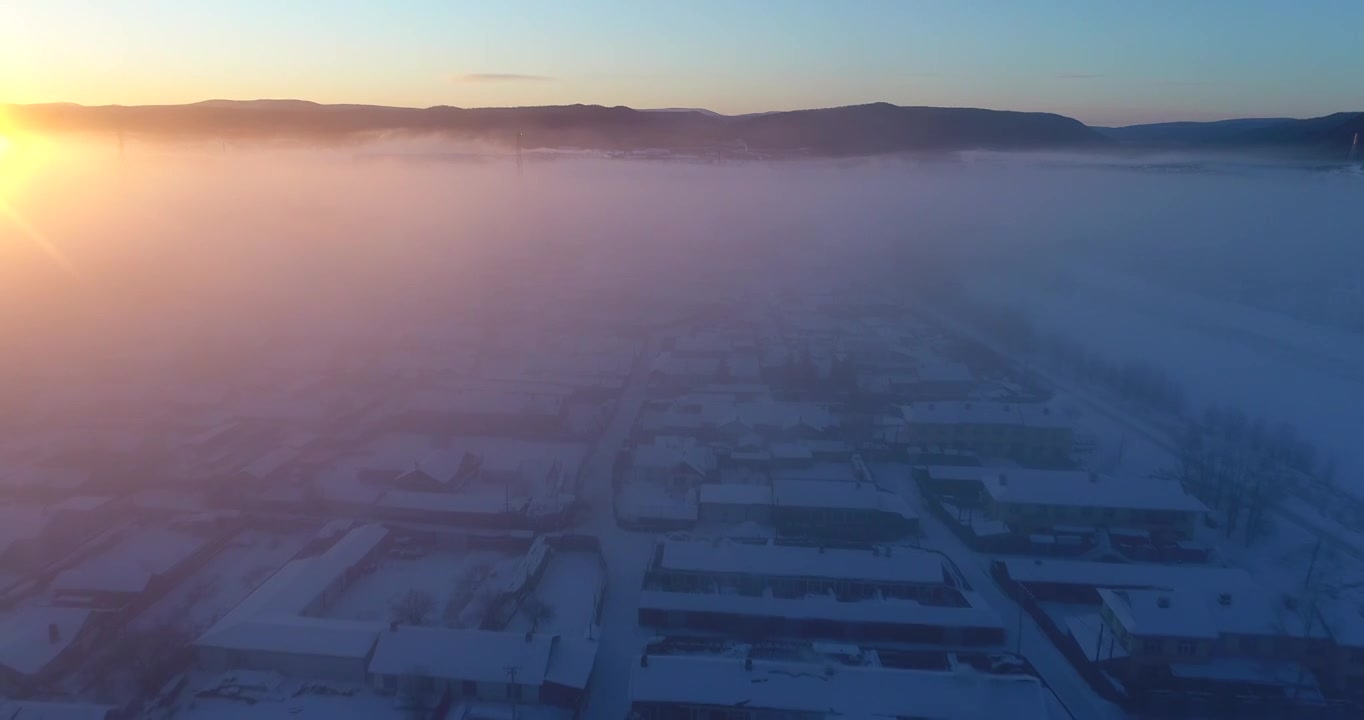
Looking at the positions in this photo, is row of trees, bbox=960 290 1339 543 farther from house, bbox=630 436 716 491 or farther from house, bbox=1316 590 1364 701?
house, bbox=630 436 716 491

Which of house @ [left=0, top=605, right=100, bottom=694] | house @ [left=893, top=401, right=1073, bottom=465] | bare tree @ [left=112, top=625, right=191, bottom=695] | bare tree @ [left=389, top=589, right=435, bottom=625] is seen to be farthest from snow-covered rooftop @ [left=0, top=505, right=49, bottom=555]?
house @ [left=893, top=401, right=1073, bottom=465]

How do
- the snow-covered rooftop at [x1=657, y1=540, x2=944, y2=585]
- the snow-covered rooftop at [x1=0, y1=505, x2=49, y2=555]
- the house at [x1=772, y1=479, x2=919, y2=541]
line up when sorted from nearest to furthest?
the snow-covered rooftop at [x1=657, y1=540, x2=944, y2=585] < the snow-covered rooftop at [x1=0, y1=505, x2=49, y2=555] < the house at [x1=772, y1=479, x2=919, y2=541]

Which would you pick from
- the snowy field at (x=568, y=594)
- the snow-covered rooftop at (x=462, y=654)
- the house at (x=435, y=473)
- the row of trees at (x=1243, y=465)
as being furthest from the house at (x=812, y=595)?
the row of trees at (x=1243, y=465)

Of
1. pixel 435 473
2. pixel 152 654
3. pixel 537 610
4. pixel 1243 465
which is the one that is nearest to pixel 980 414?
pixel 1243 465

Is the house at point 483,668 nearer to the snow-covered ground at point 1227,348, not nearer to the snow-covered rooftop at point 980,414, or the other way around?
the snow-covered rooftop at point 980,414

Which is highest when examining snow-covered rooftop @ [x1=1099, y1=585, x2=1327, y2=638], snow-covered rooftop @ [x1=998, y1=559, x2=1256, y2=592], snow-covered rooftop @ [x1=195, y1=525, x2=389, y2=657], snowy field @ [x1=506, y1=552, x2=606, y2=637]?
snow-covered rooftop @ [x1=1099, y1=585, x2=1327, y2=638]

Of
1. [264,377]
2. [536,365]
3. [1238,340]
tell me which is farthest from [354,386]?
[1238,340]
